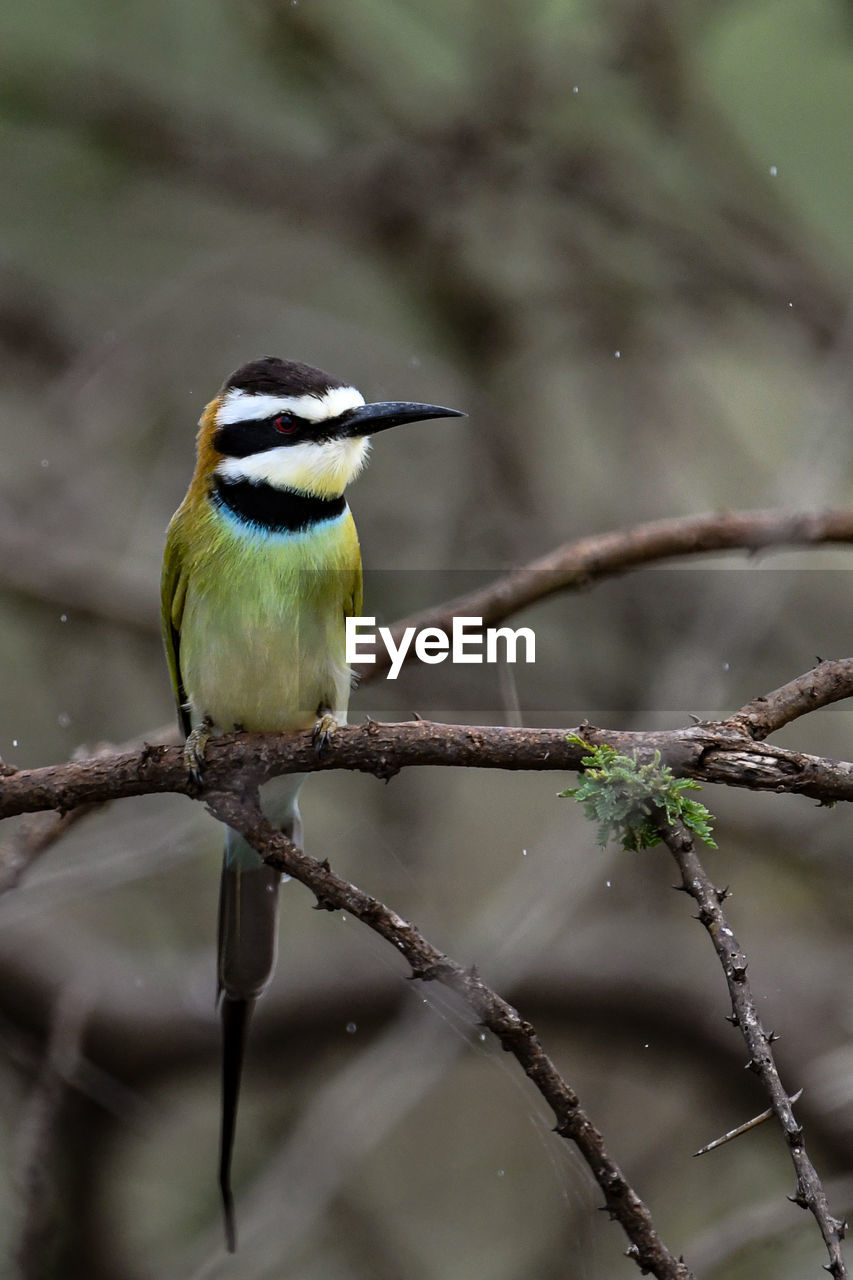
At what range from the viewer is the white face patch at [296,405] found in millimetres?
2365

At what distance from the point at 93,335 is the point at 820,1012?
258 centimetres

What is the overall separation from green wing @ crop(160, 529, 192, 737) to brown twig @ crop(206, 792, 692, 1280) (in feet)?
3.36

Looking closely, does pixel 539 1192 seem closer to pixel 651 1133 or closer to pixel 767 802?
pixel 651 1133

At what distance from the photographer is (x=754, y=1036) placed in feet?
4.01

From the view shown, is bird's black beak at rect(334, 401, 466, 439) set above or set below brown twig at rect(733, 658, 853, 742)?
above

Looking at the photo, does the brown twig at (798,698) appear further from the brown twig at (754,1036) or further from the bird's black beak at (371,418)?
the bird's black beak at (371,418)

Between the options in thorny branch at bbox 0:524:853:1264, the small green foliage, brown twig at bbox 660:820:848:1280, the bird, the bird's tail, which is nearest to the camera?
brown twig at bbox 660:820:848:1280

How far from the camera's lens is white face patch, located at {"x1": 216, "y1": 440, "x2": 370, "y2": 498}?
2367 mm

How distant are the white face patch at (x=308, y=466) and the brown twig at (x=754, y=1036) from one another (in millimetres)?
1138

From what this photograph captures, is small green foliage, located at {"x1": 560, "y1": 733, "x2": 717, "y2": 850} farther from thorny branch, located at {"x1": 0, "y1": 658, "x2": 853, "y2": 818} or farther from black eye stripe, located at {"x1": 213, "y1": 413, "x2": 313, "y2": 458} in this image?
black eye stripe, located at {"x1": 213, "y1": 413, "x2": 313, "y2": 458}

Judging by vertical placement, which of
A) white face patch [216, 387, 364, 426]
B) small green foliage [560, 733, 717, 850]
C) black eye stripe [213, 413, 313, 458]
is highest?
white face patch [216, 387, 364, 426]

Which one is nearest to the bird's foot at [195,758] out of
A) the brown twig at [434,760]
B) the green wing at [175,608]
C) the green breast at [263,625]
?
the brown twig at [434,760]

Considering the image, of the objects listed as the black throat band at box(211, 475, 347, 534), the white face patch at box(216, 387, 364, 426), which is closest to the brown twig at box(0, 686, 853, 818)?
the black throat band at box(211, 475, 347, 534)

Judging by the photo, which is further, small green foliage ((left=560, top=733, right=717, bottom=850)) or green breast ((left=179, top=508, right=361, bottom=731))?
green breast ((left=179, top=508, right=361, bottom=731))
